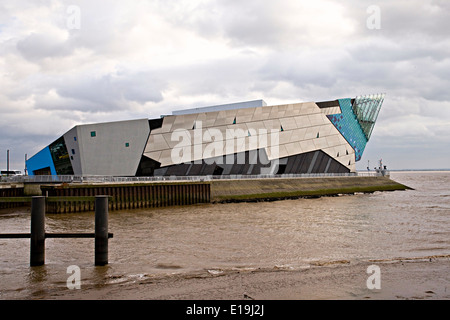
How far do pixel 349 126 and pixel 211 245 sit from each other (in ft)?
131

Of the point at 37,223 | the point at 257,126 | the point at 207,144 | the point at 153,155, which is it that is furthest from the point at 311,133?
the point at 37,223

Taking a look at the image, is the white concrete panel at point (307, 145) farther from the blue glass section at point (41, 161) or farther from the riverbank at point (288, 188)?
the blue glass section at point (41, 161)

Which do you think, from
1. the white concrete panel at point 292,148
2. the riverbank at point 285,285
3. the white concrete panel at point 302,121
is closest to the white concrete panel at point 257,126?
the white concrete panel at point 292,148

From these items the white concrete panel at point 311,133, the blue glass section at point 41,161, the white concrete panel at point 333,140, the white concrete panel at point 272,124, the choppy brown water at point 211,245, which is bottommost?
the choppy brown water at point 211,245

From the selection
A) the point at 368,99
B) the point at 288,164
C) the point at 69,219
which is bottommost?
the point at 69,219

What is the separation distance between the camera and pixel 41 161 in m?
43.7

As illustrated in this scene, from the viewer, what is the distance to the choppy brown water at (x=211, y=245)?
8191 millimetres

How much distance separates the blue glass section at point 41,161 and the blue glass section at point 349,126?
3136cm

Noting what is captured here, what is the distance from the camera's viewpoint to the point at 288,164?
42312 mm

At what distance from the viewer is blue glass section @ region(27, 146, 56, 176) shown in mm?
41875
